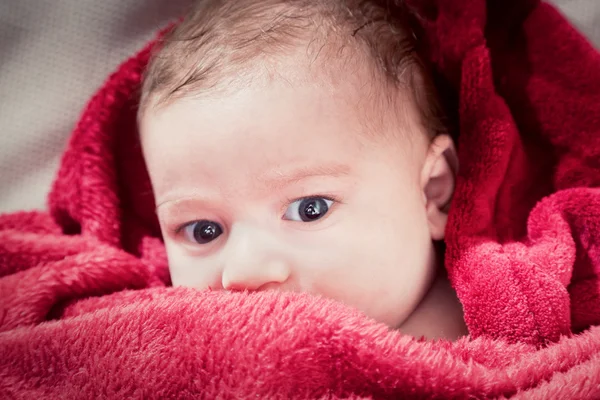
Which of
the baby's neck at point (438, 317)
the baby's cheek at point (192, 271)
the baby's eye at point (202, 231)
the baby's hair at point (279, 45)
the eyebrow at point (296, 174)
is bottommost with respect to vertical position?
the baby's neck at point (438, 317)

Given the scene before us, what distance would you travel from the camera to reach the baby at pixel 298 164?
855mm

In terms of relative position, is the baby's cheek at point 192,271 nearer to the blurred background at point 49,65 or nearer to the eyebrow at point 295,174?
the eyebrow at point 295,174

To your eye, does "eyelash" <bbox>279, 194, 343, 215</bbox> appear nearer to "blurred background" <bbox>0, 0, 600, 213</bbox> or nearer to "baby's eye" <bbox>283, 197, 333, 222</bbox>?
"baby's eye" <bbox>283, 197, 333, 222</bbox>

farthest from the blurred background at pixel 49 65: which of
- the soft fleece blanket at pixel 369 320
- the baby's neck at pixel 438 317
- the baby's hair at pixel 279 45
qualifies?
the baby's neck at pixel 438 317

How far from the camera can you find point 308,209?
2.89ft

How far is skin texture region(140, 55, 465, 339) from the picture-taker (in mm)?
847

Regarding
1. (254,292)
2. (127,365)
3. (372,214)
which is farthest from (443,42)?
(127,365)

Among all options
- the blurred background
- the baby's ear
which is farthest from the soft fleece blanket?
the blurred background

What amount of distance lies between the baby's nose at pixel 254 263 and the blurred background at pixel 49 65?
24.8 inches

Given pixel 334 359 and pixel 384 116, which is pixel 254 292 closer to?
pixel 334 359

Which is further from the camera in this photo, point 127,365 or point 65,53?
point 65,53

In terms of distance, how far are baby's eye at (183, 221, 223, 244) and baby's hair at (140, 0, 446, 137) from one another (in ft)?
0.65

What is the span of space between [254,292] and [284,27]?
1.31ft

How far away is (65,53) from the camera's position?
1.29 meters
